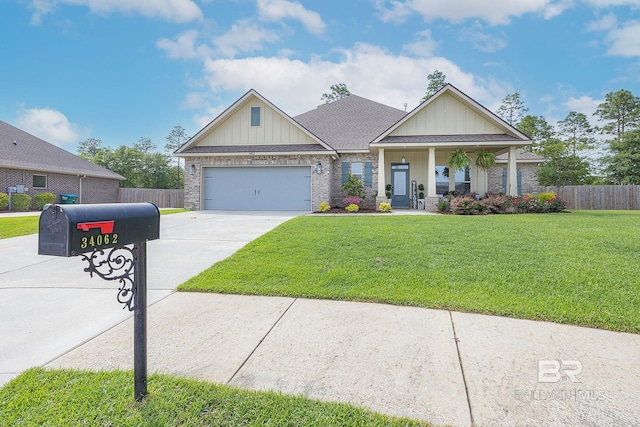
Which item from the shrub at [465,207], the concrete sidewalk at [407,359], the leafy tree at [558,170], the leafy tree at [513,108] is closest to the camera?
the concrete sidewalk at [407,359]

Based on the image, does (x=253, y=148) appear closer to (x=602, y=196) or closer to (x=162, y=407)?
(x=162, y=407)

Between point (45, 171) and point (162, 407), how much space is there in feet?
79.3

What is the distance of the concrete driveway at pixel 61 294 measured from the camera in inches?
106

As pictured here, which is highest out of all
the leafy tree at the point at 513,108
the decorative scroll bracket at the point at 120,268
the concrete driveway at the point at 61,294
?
the leafy tree at the point at 513,108

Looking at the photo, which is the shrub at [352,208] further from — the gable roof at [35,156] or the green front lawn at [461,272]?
the gable roof at [35,156]

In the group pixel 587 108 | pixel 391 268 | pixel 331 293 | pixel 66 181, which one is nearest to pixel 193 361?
pixel 331 293

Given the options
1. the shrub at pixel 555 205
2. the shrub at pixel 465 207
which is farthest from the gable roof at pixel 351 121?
the shrub at pixel 555 205

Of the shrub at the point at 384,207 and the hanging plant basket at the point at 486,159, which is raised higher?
the hanging plant basket at the point at 486,159

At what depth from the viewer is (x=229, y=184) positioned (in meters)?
16.5

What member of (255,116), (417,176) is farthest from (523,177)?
(255,116)

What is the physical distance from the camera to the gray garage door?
16.1m

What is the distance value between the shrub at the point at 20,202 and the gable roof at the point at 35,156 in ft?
5.45

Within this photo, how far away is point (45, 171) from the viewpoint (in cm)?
1931

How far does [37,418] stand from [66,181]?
24726 millimetres
